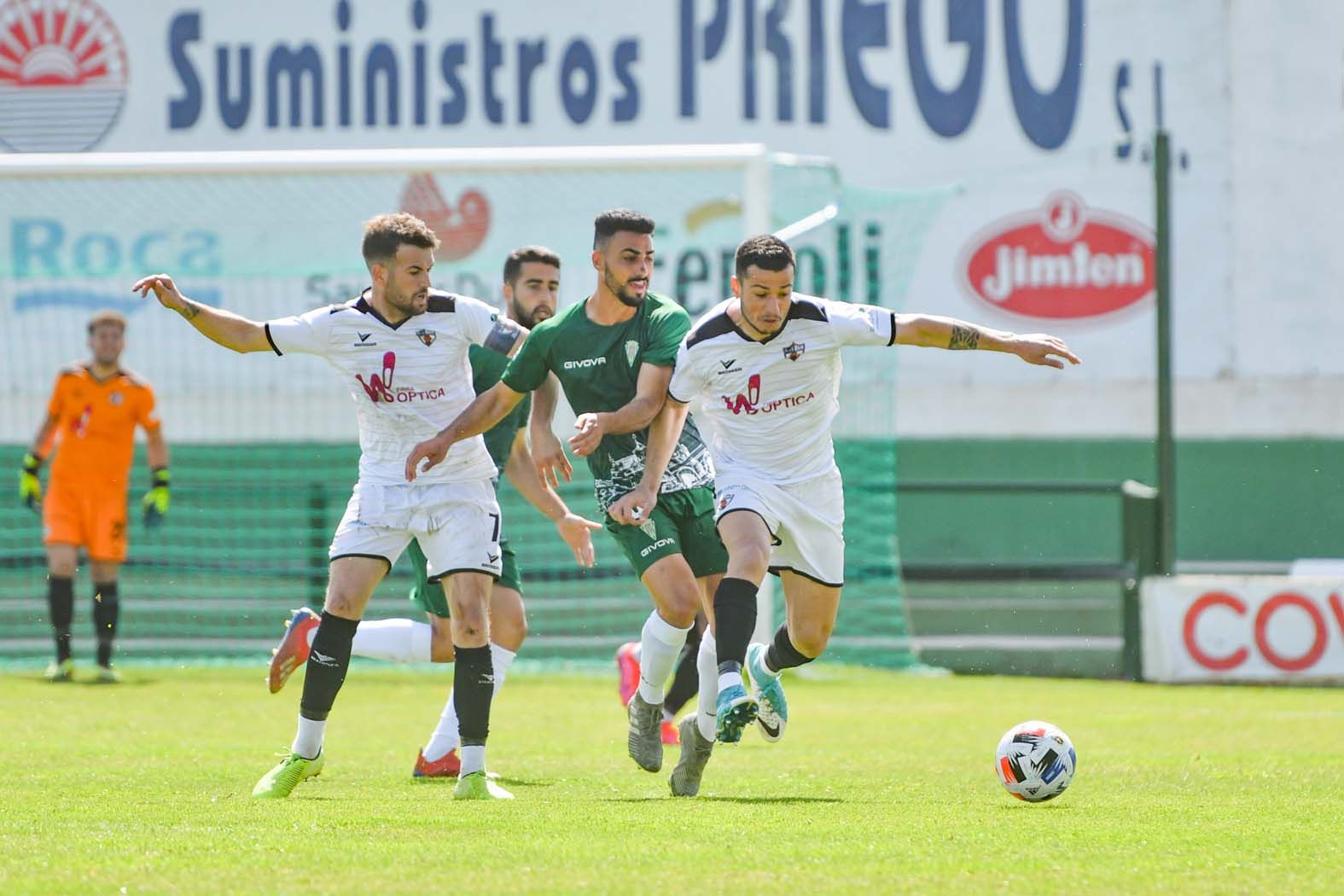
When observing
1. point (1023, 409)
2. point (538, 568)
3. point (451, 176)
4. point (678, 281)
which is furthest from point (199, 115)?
point (1023, 409)

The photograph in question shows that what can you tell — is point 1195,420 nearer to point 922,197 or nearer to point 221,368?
point 922,197

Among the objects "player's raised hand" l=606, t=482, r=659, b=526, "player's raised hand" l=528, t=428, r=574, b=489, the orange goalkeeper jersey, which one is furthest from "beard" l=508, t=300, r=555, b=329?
the orange goalkeeper jersey

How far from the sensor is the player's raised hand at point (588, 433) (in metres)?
6.95

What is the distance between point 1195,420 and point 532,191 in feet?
21.3

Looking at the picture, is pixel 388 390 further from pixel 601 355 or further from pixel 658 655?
pixel 658 655

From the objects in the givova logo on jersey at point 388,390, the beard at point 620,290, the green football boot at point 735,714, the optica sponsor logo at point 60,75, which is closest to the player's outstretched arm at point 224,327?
the givova logo on jersey at point 388,390

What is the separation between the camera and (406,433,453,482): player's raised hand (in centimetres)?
699

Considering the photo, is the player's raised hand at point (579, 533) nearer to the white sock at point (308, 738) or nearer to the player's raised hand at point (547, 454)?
the player's raised hand at point (547, 454)

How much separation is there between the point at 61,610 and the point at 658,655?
7.16 meters

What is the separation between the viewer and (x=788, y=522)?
7426mm

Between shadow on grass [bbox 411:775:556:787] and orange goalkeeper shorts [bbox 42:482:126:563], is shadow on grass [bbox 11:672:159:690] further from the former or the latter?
shadow on grass [bbox 411:775:556:787]

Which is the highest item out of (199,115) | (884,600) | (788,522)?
(199,115)

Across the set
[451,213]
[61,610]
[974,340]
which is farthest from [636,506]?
[451,213]

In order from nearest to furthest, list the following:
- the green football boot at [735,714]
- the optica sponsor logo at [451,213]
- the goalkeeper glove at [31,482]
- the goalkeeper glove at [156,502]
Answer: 1. the green football boot at [735,714]
2. the goalkeeper glove at [156,502]
3. the goalkeeper glove at [31,482]
4. the optica sponsor logo at [451,213]
